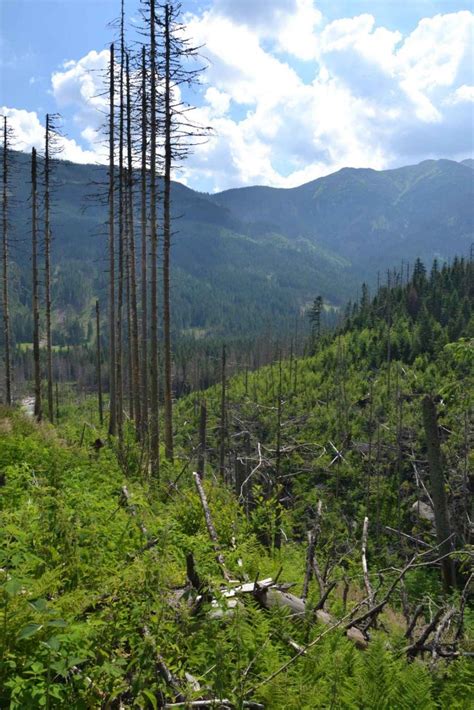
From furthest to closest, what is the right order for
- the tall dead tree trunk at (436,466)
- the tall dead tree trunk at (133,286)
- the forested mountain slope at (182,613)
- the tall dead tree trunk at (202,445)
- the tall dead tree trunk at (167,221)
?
the tall dead tree trunk at (133,286), the tall dead tree trunk at (202,445), the tall dead tree trunk at (167,221), the tall dead tree trunk at (436,466), the forested mountain slope at (182,613)

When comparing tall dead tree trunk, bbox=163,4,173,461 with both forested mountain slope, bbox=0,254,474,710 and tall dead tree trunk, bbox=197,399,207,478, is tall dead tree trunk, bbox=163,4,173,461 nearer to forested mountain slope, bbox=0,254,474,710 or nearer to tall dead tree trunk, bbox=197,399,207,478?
tall dead tree trunk, bbox=197,399,207,478

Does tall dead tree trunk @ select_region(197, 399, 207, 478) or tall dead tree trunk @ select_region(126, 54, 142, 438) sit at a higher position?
tall dead tree trunk @ select_region(126, 54, 142, 438)

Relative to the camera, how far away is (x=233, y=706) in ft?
9.78

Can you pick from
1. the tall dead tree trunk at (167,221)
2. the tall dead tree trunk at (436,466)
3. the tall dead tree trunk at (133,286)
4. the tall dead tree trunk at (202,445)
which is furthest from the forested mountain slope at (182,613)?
the tall dead tree trunk at (133,286)

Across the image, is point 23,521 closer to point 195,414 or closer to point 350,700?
point 350,700

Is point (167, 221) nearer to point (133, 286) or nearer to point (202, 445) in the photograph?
point (133, 286)

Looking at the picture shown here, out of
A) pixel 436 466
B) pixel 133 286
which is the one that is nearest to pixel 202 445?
pixel 133 286

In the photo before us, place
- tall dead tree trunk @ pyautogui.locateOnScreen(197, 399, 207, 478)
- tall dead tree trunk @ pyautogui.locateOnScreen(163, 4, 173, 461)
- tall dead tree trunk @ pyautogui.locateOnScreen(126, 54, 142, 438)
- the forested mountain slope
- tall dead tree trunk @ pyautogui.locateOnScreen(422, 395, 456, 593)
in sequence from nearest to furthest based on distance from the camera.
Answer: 1. the forested mountain slope
2. tall dead tree trunk @ pyautogui.locateOnScreen(422, 395, 456, 593)
3. tall dead tree trunk @ pyautogui.locateOnScreen(163, 4, 173, 461)
4. tall dead tree trunk @ pyautogui.locateOnScreen(197, 399, 207, 478)
5. tall dead tree trunk @ pyautogui.locateOnScreen(126, 54, 142, 438)

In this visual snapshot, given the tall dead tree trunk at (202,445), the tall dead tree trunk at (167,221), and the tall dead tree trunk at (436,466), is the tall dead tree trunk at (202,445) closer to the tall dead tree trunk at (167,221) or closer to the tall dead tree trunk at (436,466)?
the tall dead tree trunk at (167,221)

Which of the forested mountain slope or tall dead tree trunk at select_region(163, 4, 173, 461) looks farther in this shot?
tall dead tree trunk at select_region(163, 4, 173, 461)

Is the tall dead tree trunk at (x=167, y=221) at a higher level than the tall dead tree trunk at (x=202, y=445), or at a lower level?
higher

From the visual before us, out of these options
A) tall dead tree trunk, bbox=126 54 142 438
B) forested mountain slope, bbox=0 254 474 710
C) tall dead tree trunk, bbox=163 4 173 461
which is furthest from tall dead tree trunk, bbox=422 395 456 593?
tall dead tree trunk, bbox=126 54 142 438

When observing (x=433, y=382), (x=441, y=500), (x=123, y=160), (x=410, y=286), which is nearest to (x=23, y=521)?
(x=441, y=500)

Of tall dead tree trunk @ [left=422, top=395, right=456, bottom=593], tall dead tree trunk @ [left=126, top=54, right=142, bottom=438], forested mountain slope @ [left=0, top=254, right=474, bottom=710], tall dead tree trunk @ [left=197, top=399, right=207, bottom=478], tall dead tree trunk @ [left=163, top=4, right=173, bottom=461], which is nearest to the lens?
forested mountain slope @ [left=0, top=254, right=474, bottom=710]
